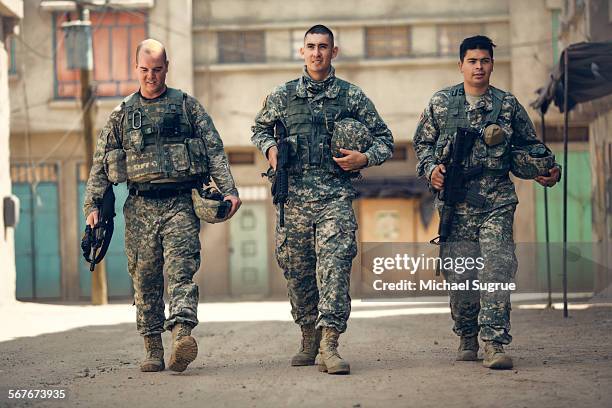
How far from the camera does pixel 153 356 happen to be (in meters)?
8.87

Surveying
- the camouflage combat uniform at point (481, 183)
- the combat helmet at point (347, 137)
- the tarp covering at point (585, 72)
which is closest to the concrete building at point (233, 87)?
the tarp covering at point (585, 72)

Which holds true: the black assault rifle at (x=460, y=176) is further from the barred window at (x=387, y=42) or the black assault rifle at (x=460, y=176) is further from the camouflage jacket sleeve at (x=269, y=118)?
the barred window at (x=387, y=42)

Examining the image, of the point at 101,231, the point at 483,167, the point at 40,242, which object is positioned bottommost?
the point at 40,242

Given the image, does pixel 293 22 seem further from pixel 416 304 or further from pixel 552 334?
pixel 552 334

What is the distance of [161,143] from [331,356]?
1.88 m

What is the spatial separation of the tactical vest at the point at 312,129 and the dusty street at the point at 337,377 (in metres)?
1.39

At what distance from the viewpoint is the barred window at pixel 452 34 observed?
2791cm

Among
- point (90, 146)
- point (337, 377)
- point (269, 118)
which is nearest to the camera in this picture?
point (337, 377)

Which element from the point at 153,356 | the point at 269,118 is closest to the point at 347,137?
the point at 269,118

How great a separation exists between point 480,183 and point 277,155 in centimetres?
138

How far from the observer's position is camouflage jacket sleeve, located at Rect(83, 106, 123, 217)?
888 cm

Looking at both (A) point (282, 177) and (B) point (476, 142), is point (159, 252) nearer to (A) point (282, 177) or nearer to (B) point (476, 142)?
(A) point (282, 177)

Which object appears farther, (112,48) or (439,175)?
(112,48)

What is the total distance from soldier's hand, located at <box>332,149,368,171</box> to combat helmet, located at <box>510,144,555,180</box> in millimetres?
1058
